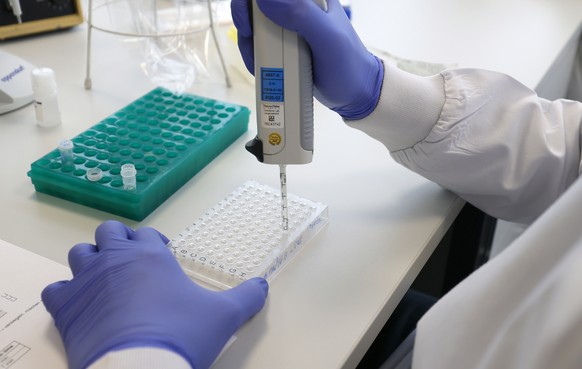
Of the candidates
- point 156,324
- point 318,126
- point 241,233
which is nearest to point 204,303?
point 156,324

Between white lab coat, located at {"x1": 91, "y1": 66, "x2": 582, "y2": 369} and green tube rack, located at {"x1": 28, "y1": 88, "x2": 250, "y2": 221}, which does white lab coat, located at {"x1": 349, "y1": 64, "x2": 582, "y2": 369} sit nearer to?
white lab coat, located at {"x1": 91, "y1": 66, "x2": 582, "y2": 369}

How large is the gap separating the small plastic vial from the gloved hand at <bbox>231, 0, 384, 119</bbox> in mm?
418

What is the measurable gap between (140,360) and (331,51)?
0.42m

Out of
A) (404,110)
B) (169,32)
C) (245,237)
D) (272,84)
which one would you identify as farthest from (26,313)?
(169,32)

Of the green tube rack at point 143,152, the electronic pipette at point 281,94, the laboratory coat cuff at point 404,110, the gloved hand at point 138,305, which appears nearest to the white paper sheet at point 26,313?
the gloved hand at point 138,305

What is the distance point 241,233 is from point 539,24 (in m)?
0.95

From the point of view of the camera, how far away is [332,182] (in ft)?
3.18

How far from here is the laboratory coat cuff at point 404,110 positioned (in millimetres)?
884

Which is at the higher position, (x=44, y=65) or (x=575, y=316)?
(x=575, y=316)

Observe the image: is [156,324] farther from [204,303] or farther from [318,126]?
[318,126]

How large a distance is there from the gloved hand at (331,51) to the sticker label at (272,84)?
5 cm

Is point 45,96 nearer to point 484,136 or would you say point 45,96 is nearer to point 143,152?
point 143,152

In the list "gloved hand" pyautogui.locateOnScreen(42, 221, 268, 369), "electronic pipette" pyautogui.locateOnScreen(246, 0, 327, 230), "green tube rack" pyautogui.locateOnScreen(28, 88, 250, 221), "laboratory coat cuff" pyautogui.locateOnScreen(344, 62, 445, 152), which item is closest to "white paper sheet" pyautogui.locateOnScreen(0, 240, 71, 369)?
"gloved hand" pyautogui.locateOnScreen(42, 221, 268, 369)

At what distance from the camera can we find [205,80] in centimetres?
125
